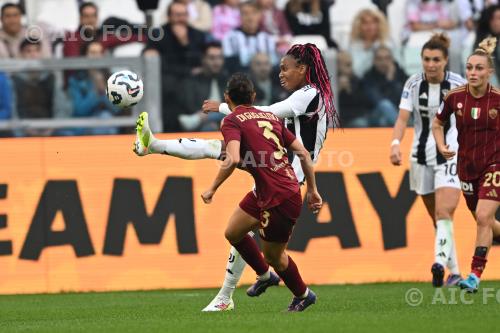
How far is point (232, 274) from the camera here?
8.70 m

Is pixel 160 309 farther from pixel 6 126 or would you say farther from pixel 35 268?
pixel 6 126

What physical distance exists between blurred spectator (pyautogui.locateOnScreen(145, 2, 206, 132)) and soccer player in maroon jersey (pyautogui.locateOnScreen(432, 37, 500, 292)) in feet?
14.4

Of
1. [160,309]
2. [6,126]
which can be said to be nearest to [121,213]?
[6,126]

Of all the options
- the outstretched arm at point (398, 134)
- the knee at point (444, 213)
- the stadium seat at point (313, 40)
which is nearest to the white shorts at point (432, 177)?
the knee at point (444, 213)

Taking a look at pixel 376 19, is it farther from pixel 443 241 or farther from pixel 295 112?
pixel 295 112

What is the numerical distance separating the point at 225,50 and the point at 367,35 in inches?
72.9

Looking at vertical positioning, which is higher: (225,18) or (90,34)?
(225,18)

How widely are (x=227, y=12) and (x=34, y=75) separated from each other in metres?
3.61

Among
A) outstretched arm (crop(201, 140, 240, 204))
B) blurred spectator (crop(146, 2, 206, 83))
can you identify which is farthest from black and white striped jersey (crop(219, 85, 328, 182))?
blurred spectator (crop(146, 2, 206, 83))

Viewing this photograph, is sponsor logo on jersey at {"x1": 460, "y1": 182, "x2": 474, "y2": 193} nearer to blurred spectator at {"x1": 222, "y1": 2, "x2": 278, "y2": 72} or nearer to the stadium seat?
blurred spectator at {"x1": 222, "y1": 2, "x2": 278, "y2": 72}

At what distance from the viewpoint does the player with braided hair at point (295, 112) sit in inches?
339

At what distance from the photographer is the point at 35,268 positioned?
1195 centimetres

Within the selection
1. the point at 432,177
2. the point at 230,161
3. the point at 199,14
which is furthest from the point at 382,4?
the point at 230,161

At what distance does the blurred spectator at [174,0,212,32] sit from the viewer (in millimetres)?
14961
